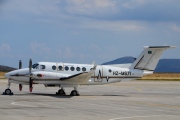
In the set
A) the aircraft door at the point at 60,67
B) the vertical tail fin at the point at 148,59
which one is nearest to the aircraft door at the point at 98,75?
the aircraft door at the point at 60,67

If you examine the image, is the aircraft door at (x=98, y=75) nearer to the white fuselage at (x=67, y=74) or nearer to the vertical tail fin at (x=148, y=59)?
the white fuselage at (x=67, y=74)

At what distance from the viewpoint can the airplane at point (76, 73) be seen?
33.8 meters

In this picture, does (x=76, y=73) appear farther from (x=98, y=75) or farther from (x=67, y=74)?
(x=98, y=75)

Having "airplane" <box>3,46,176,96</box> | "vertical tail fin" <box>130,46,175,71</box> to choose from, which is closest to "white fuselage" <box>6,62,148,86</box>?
"airplane" <box>3,46,176,96</box>

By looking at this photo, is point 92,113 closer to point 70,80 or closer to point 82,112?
point 82,112

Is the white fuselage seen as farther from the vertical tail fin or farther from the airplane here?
the vertical tail fin

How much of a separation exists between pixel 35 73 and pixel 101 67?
631 cm

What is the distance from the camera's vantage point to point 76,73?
35.5 m

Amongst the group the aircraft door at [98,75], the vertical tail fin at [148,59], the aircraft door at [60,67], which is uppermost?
the vertical tail fin at [148,59]

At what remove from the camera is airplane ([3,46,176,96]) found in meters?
33.8

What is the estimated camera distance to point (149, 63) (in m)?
37.3

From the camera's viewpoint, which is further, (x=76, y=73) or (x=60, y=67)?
(x=76, y=73)

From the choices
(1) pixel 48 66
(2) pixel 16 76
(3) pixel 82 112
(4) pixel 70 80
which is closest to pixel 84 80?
(4) pixel 70 80

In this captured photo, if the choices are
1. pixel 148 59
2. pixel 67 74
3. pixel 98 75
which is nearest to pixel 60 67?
pixel 67 74
